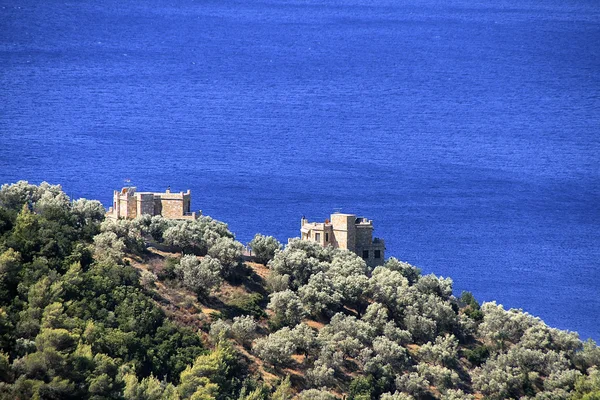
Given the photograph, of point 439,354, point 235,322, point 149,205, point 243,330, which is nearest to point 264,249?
point 149,205

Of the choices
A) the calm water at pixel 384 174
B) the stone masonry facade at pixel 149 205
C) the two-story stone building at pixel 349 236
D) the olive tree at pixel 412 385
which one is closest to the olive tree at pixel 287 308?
the olive tree at pixel 412 385

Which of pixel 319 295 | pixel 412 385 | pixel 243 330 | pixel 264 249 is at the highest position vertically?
pixel 264 249

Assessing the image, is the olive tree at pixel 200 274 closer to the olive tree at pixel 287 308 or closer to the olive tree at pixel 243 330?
the olive tree at pixel 287 308

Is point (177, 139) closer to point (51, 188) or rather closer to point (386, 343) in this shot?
point (51, 188)

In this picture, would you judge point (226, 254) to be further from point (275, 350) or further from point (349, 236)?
point (275, 350)

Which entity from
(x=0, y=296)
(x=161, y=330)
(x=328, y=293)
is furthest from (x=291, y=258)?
(x=0, y=296)
